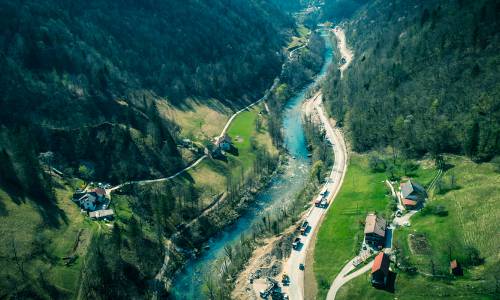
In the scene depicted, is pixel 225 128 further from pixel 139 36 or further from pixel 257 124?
pixel 139 36

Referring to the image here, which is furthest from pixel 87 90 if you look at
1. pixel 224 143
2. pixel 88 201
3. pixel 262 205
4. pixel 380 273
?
pixel 380 273

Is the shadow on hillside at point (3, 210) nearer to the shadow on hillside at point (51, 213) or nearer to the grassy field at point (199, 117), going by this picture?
the shadow on hillside at point (51, 213)

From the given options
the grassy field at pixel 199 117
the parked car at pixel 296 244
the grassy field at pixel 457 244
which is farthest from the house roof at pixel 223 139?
the grassy field at pixel 457 244

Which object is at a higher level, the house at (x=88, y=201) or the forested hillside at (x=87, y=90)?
the forested hillside at (x=87, y=90)

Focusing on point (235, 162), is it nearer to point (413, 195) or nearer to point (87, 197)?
point (87, 197)

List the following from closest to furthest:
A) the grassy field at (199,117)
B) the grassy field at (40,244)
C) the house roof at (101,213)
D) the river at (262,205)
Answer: the grassy field at (40,244) < the river at (262,205) < the house roof at (101,213) < the grassy field at (199,117)

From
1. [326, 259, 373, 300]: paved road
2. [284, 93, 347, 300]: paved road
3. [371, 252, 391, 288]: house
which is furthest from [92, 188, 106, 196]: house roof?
[371, 252, 391, 288]: house
